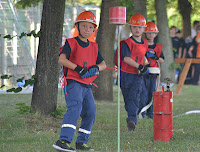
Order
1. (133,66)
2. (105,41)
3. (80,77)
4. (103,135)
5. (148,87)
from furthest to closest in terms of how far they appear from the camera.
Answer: (105,41), (148,87), (133,66), (103,135), (80,77)

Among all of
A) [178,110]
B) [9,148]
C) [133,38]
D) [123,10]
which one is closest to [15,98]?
[178,110]

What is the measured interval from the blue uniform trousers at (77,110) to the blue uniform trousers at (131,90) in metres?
2.21

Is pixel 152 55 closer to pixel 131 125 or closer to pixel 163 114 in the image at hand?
pixel 131 125

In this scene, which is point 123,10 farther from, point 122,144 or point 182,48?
point 182,48

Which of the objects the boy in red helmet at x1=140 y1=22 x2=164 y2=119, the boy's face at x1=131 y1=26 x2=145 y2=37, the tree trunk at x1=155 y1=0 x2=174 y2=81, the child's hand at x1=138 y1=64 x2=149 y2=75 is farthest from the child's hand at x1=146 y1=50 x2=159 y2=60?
the tree trunk at x1=155 y1=0 x2=174 y2=81

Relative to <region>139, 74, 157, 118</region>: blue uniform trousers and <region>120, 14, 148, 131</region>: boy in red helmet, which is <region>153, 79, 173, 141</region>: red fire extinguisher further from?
<region>139, 74, 157, 118</region>: blue uniform trousers

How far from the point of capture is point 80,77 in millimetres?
6145

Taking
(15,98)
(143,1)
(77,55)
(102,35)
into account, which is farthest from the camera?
(143,1)

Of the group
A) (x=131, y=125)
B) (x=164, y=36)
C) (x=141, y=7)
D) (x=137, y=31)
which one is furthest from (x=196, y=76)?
(x=131, y=125)

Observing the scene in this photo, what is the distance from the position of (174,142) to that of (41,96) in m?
2.88

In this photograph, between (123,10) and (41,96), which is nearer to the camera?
(123,10)

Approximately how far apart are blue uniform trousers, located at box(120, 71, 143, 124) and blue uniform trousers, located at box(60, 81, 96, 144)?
7.25ft

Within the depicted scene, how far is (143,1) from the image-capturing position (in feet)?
51.4

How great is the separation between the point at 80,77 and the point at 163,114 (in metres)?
1.55
